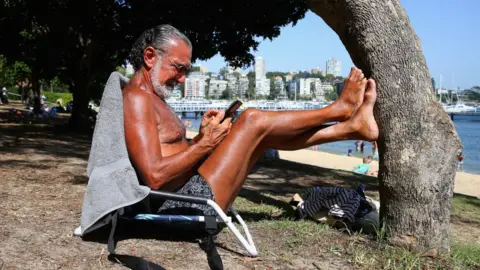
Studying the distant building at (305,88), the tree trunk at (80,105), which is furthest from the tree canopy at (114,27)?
the distant building at (305,88)

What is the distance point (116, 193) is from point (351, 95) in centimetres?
171

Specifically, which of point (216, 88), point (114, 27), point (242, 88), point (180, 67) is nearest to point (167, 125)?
point (180, 67)

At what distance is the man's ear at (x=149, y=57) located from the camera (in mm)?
3082

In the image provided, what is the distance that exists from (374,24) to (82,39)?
1495 centimetres

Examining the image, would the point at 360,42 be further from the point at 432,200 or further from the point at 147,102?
the point at 147,102

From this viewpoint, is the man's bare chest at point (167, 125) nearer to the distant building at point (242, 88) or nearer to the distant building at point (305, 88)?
the distant building at point (242, 88)

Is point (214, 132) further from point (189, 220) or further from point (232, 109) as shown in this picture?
point (189, 220)

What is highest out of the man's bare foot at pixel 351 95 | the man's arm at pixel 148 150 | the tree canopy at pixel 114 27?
the tree canopy at pixel 114 27

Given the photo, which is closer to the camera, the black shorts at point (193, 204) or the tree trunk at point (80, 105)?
the black shorts at point (193, 204)

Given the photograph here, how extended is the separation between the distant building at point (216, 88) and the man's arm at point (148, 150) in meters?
110

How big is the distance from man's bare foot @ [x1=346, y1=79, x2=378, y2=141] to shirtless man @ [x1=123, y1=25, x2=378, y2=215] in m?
0.03

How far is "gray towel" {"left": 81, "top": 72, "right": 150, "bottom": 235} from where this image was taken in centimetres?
275

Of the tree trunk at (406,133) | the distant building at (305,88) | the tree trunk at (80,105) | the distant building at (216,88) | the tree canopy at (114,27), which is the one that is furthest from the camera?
the distant building at (305,88)

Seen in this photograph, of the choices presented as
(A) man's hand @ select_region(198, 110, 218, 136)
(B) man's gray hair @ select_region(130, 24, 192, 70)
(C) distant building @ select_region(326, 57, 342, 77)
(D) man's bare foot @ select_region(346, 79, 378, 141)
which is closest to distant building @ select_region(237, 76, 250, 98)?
(C) distant building @ select_region(326, 57, 342, 77)
